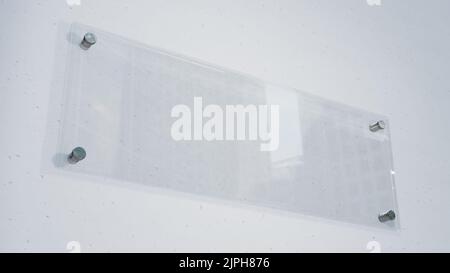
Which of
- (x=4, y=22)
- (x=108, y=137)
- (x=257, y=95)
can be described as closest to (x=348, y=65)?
(x=257, y=95)

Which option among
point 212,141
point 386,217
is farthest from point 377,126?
point 212,141

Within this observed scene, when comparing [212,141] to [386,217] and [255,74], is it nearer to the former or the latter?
[255,74]

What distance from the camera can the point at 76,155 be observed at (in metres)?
0.96

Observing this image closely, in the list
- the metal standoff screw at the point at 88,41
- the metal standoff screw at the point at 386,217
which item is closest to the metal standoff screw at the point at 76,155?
the metal standoff screw at the point at 88,41

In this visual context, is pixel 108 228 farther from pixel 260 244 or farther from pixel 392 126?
pixel 392 126

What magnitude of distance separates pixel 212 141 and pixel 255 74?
0.28m

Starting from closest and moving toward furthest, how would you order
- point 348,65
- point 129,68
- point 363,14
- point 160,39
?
point 129,68 < point 160,39 < point 348,65 < point 363,14

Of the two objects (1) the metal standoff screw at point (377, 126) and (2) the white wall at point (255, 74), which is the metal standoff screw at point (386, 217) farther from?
(1) the metal standoff screw at point (377, 126)

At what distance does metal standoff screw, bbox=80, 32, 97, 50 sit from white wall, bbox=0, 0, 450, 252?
71mm

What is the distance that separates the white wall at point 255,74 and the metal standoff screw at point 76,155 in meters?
0.04

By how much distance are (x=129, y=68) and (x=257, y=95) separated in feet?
1.16

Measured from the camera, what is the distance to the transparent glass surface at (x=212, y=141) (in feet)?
3.41

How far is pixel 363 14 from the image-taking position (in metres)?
1.66

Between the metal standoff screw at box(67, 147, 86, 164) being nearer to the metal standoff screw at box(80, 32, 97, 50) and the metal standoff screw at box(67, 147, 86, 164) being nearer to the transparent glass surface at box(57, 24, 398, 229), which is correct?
the transparent glass surface at box(57, 24, 398, 229)
